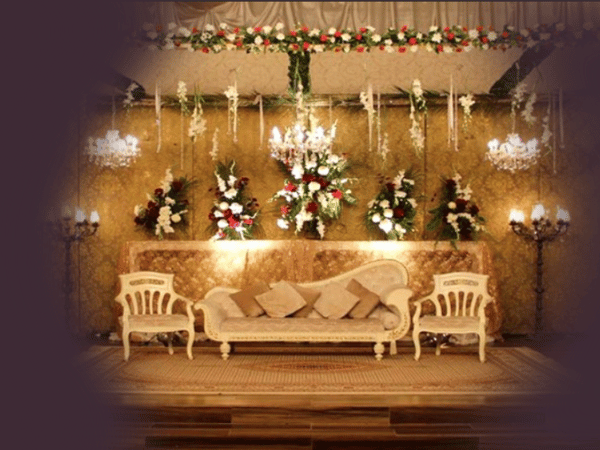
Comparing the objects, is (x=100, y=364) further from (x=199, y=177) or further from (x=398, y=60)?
(x=398, y=60)

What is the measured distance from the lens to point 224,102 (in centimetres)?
1147

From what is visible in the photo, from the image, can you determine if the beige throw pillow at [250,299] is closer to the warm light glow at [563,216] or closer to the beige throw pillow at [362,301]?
the beige throw pillow at [362,301]

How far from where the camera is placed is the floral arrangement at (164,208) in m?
11.3

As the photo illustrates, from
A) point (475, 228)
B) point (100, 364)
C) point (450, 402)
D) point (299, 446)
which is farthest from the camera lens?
point (475, 228)

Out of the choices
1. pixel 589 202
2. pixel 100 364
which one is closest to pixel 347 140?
pixel 589 202

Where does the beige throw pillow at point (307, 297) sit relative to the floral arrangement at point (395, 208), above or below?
below

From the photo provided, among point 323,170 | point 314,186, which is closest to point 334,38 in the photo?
point 323,170

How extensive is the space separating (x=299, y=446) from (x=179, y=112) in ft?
22.0

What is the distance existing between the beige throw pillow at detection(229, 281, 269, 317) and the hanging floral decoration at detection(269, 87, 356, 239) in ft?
5.31

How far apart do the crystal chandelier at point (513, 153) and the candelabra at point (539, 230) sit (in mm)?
622

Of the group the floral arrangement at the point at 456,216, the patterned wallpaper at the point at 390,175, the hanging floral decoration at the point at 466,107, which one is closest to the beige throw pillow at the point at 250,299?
the patterned wallpaper at the point at 390,175

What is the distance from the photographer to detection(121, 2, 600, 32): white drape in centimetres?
891

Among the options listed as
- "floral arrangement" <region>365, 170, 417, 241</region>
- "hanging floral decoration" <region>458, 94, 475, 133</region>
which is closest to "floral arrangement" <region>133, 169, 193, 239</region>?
"floral arrangement" <region>365, 170, 417, 241</region>

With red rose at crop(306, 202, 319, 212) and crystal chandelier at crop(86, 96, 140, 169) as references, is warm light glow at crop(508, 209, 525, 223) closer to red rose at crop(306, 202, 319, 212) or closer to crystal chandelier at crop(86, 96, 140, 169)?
red rose at crop(306, 202, 319, 212)
